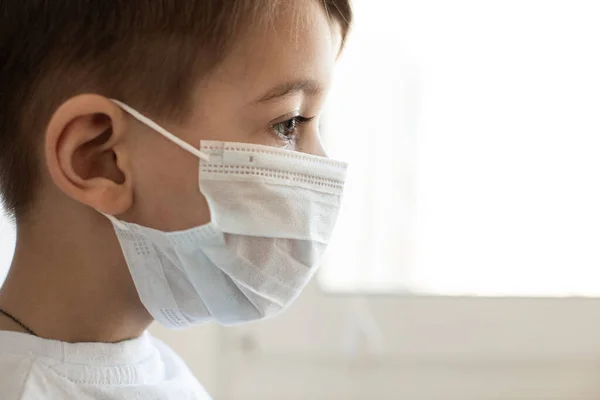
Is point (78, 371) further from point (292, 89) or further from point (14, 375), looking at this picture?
point (292, 89)

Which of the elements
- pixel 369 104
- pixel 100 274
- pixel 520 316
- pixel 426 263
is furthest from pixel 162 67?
pixel 520 316

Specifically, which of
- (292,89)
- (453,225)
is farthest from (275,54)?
(453,225)

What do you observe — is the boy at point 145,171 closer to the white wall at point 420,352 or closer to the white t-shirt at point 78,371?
the white t-shirt at point 78,371

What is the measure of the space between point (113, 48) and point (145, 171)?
0.13 m

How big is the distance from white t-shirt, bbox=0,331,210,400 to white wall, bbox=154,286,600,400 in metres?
0.64

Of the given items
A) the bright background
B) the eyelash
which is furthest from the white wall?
the eyelash

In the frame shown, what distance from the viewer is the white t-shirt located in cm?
72

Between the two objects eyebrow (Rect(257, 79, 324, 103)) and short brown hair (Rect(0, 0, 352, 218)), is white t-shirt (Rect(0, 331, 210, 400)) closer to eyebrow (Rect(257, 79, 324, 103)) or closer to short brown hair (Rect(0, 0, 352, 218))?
short brown hair (Rect(0, 0, 352, 218))

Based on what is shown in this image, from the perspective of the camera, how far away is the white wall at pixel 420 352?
1491 millimetres

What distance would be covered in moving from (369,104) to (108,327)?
831 millimetres

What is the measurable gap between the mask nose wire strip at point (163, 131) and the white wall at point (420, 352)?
817 mm

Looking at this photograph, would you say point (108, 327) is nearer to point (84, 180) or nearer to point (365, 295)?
point (84, 180)

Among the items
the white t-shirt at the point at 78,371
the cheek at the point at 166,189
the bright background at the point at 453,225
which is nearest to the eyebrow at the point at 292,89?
the cheek at the point at 166,189

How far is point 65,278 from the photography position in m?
0.78
